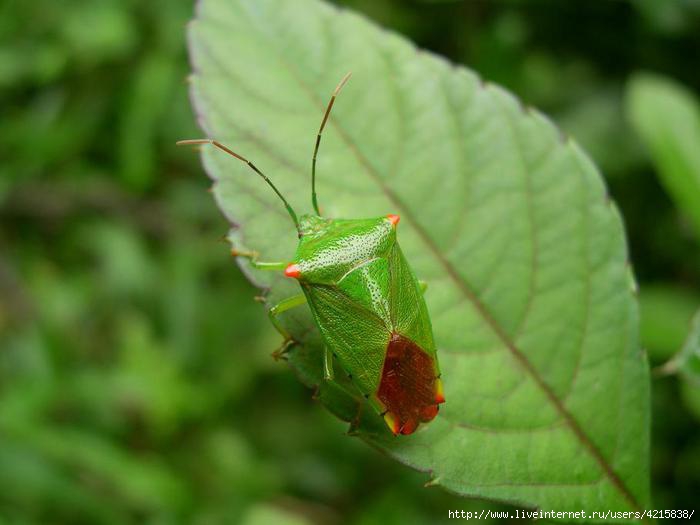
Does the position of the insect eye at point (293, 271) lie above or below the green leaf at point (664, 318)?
above

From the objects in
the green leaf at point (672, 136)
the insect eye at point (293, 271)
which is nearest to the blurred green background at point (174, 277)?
the green leaf at point (672, 136)

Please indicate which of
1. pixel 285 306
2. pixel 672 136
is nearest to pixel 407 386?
pixel 285 306

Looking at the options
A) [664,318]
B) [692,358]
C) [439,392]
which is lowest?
[664,318]

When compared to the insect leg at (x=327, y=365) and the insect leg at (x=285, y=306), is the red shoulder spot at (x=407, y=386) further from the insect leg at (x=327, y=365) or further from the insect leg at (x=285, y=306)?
the insect leg at (x=285, y=306)

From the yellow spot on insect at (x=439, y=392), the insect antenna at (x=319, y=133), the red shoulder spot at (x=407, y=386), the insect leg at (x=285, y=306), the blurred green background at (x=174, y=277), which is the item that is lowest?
the blurred green background at (x=174, y=277)

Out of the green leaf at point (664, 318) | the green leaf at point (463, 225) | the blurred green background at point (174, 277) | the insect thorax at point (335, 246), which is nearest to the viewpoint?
the green leaf at point (463, 225)

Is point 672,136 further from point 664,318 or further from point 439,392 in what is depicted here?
point 439,392

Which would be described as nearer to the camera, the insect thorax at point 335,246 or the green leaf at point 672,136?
the insect thorax at point 335,246
